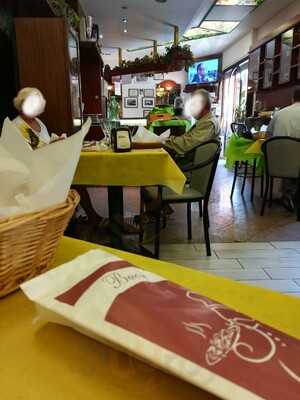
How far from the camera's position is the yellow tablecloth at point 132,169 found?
1.88 m

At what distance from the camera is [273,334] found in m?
0.34

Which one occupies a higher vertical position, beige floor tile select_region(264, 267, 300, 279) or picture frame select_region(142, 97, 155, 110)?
picture frame select_region(142, 97, 155, 110)

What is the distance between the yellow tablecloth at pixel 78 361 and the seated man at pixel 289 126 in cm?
345

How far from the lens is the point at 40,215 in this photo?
17.6 inches

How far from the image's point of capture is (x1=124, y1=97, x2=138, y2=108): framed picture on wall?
10.8 metres

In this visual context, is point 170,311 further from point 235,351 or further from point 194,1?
point 194,1

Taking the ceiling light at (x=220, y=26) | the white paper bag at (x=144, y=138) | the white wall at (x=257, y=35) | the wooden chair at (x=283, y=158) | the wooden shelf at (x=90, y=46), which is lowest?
the wooden chair at (x=283, y=158)

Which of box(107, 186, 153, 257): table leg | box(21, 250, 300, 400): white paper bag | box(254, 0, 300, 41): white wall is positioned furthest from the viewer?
box(254, 0, 300, 41): white wall

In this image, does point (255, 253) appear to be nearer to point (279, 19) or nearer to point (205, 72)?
point (279, 19)

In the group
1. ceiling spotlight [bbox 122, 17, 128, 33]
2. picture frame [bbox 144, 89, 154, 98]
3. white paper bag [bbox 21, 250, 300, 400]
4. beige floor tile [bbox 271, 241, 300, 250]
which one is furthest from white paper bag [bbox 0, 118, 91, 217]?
picture frame [bbox 144, 89, 154, 98]

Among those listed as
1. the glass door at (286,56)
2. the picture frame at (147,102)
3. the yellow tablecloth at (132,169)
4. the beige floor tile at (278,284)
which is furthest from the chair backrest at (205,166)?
the picture frame at (147,102)

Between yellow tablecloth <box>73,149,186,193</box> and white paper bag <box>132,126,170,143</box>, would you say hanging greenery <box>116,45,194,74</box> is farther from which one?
yellow tablecloth <box>73,149,186,193</box>

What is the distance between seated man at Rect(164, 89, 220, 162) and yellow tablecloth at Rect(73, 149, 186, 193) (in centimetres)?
90

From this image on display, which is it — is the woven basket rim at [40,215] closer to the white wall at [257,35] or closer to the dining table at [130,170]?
the dining table at [130,170]
